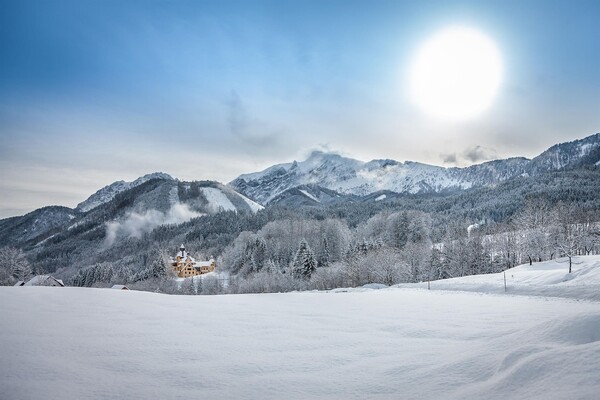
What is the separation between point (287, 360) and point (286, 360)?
0.09ft

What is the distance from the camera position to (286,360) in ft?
30.7

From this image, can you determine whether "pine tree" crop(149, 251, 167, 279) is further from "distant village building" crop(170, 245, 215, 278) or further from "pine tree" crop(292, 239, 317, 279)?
"pine tree" crop(292, 239, 317, 279)

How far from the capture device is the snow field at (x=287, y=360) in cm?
665

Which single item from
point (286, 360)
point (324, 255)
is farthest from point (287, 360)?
point (324, 255)

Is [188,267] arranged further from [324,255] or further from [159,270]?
[324,255]

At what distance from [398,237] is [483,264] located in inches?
1465

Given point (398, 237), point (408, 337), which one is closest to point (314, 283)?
point (398, 237)

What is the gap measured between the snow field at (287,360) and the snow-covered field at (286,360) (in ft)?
0.10

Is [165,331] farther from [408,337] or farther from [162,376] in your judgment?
[408,337]

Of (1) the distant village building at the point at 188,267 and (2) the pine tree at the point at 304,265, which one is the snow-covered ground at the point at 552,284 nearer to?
(2) the pine tree at the point at 304,265

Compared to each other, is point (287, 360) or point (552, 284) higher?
point (287, 360)

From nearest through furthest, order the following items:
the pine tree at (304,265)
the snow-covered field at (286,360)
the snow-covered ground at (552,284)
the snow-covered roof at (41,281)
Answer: the snow-covered field at (286,360), the snow-covered ground at (552,284), the snow-covered roof at (41,281), the pine tree at (304,265)

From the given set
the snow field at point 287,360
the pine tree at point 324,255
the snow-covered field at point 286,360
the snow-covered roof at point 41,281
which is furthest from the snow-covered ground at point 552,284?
the snow-covered roof at point 41,281

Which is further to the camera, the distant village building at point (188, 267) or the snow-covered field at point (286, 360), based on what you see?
the distant village building at point (188, 267)
